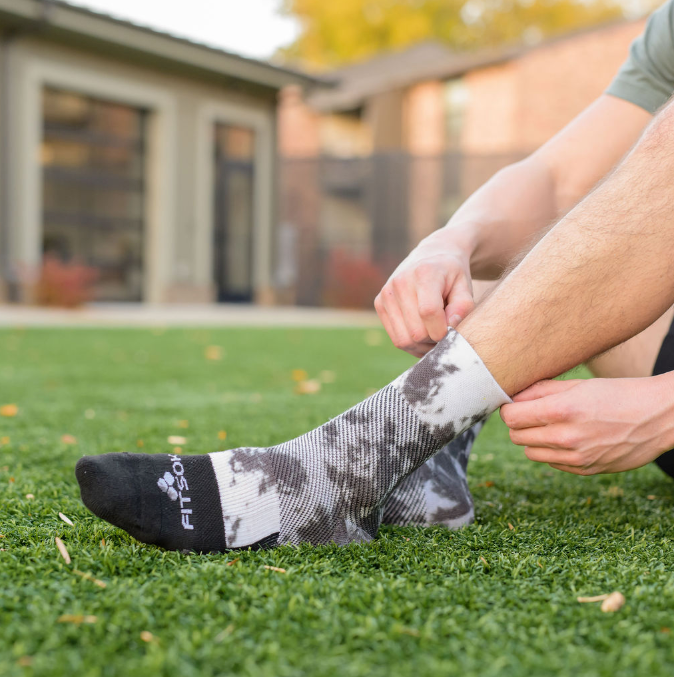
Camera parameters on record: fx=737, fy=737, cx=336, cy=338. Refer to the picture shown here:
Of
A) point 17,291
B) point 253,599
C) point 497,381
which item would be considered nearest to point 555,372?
point 497,381

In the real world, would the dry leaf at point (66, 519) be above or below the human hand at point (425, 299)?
below

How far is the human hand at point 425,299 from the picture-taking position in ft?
3.13

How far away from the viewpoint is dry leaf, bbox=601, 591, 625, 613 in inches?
29.7

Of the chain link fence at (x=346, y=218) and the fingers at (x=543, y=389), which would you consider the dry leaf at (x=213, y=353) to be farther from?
the chain link fence at (x=346, y=218)

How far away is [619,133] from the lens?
4.37 ft

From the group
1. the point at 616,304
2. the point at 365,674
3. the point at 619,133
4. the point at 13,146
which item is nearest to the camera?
the point at 365,674

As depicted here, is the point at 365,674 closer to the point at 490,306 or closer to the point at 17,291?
the point at 490,306

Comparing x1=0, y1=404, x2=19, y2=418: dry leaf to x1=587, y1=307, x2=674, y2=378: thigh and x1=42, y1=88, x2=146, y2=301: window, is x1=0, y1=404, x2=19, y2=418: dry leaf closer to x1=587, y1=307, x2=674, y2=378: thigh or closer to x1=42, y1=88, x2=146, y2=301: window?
x1=587, y1=307, x2=674, y2=378: thigh

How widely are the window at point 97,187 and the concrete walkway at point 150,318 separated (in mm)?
589

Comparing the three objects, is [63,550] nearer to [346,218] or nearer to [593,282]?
[593,282]

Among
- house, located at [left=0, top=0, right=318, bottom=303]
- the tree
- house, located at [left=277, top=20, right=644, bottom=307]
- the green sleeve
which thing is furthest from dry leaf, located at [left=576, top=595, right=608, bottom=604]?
the tree

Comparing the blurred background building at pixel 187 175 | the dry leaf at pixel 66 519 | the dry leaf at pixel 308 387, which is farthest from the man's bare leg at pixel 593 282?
the blurred background building at pixel 187 175

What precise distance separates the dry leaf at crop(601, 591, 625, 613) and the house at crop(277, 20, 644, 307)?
9092 millimetres

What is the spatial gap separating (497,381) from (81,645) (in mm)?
530
